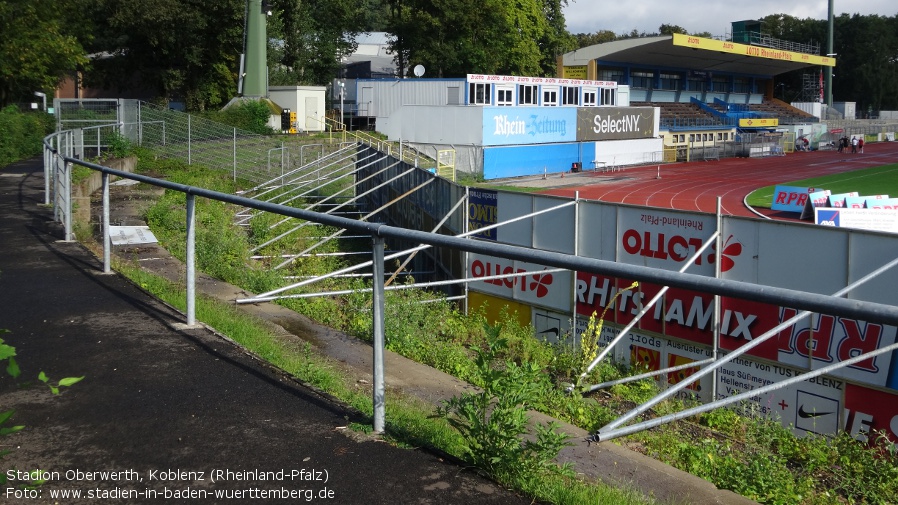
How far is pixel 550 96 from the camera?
200 ft

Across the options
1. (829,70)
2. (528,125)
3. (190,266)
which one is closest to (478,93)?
(528,125)

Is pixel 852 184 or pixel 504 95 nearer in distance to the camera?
pixel 852 184

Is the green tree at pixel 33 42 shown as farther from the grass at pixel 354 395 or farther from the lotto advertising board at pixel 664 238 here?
the grass at pixel 354 395

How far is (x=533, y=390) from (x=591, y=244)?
1020 centimetres

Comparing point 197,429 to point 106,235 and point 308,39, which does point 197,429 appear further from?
point 308,39

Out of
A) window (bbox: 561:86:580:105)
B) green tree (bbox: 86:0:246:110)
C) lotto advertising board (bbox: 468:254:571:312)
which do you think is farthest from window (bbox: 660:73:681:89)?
lotto advertising board (bbox: 468:254:571:312)

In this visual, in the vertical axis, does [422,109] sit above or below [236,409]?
above

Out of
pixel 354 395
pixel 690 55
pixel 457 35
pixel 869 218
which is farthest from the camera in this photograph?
pixel 690 55

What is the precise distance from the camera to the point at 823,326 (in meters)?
10.3

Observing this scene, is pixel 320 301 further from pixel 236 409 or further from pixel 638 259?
pixel 236 409

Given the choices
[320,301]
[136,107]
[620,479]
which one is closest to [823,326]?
[620,479]

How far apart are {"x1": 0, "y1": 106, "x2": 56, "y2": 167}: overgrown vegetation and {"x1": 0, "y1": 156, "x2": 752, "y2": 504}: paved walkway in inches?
925

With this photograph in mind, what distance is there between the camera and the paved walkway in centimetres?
381

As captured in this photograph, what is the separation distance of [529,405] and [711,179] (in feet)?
176
